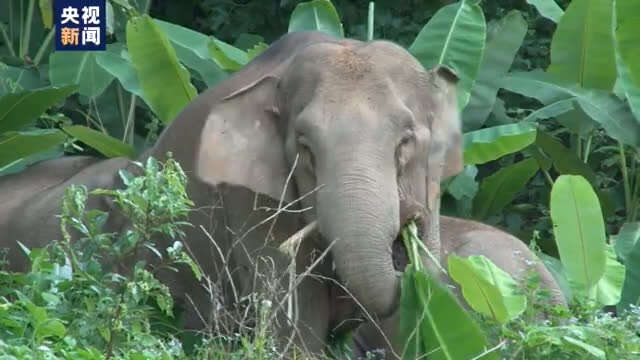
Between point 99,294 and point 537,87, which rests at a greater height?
point 99,294

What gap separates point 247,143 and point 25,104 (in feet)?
7.84

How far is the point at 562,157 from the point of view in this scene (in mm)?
10453

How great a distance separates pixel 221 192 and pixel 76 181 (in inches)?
68.0

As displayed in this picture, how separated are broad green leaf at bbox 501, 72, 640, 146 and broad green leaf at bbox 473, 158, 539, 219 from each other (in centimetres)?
43

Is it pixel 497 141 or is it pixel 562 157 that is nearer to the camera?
pixel 497 141

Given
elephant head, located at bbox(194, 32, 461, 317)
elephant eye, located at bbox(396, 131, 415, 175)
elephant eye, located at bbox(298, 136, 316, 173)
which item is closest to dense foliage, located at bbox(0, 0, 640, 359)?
elephant head, located at bbox(194, 32, 461, 317)

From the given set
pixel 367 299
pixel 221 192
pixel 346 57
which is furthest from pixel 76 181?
pixel 367 299

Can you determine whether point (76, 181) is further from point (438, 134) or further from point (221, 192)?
point (438, 134)

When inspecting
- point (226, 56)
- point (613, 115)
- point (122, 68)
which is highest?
point (226, 56)

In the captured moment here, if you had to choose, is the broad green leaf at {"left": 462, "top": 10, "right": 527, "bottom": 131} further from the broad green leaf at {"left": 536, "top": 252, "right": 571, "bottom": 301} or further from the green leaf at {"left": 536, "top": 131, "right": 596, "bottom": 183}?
the broad green leaf at {"left": 536, "top": 252, "right": 571, "bottom": 301}

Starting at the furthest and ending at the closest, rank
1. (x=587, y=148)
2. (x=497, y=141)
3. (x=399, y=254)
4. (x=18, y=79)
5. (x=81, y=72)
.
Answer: (x=18, y=79) < (x=587, y=148) < (x=81, y=72) < (x=497, y=141) < (x=399, y=254)

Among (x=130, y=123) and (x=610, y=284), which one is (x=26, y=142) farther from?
(x=610, y=284)

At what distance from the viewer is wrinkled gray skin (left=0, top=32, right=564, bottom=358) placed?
7.09 meters

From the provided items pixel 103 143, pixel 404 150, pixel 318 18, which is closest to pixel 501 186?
pixel 318 18
